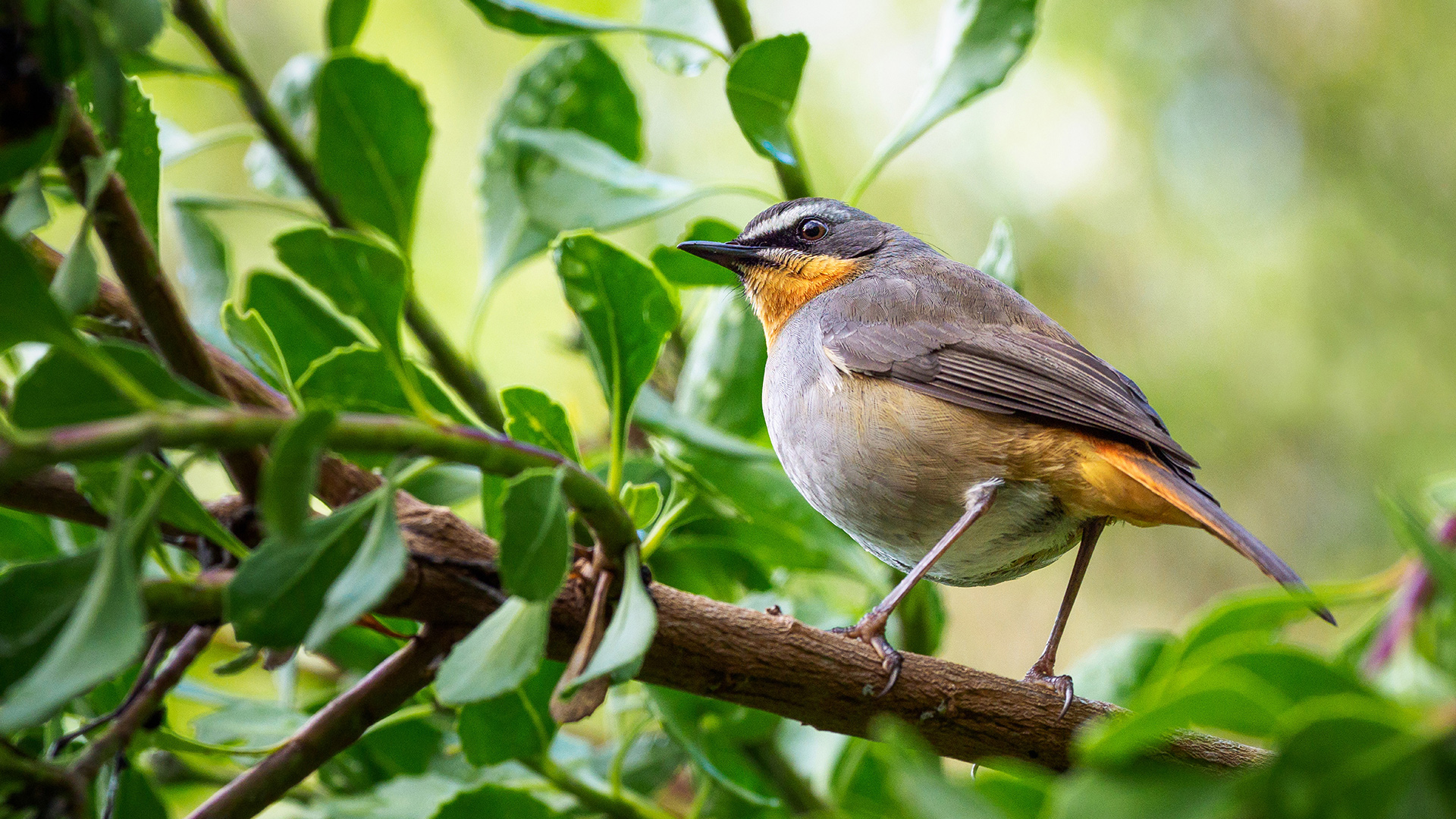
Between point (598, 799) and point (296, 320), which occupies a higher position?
point (296, 320)

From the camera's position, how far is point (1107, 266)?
605 centimetres

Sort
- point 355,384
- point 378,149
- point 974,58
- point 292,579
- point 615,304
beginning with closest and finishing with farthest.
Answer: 1. point 292,579
2. point 355,384
3. point 615,304
4. point 378,149
5. point 974,58

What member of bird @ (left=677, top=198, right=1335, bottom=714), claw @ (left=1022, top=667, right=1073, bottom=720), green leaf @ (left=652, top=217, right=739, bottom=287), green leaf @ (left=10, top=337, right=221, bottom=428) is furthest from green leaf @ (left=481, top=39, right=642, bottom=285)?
green leaf @ (left=10, top=337, right=221, bottom=428)

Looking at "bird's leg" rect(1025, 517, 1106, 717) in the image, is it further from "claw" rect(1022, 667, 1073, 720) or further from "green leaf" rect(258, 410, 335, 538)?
"green leaf" rect(258, 410, 335, 538)

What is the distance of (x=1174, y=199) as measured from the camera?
5.94 metres

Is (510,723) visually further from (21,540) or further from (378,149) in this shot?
(378,149)

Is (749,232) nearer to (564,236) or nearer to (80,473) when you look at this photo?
(564,236)

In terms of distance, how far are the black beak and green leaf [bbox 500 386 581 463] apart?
1108 mm

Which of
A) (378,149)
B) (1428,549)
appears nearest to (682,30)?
(378,149)

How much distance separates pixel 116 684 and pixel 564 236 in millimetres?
1086

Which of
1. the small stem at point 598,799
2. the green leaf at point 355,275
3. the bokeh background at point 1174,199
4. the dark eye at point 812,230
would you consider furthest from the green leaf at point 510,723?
the bokeh background at point 1174,199

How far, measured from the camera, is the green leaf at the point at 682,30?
8.21 ft

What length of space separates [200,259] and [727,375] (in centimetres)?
123

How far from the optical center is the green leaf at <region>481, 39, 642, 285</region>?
7.83 feet
